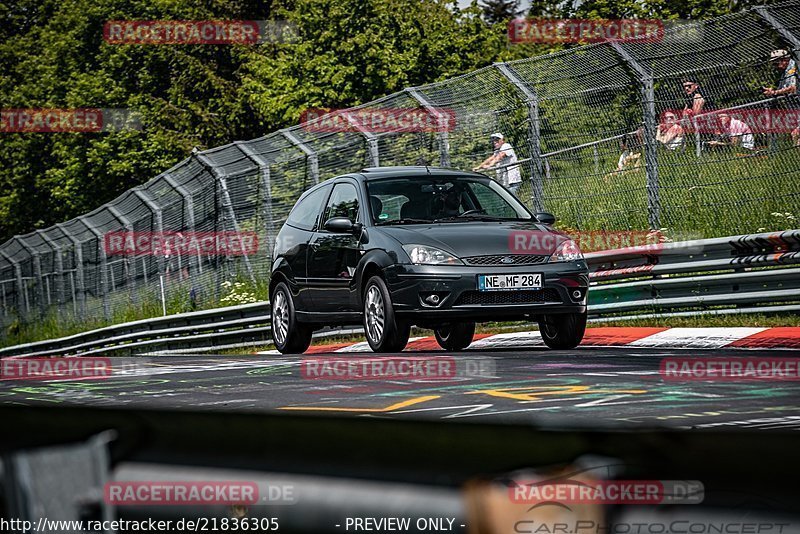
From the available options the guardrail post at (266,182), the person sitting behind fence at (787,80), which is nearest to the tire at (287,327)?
the person sitting behind fence at (787,80)

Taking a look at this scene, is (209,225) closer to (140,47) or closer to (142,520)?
(142,520)

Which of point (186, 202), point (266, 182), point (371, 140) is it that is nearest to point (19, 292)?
point (186, 202)

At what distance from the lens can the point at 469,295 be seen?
30.6 feet

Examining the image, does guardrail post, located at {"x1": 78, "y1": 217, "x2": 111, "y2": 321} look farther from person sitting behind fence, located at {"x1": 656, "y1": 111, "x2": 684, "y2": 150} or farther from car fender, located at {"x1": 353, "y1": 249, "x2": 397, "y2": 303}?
car fender, located at {"x1": 353, "y1": 249, "x2": 397, "y2": 303}

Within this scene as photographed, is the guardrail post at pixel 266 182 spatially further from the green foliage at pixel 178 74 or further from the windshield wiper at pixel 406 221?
the green foliage at pixel 178 74

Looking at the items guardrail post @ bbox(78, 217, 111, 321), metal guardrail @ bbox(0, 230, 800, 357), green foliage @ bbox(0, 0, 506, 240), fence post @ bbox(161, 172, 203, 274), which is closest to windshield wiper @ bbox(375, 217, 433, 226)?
metal guardrail @ bbox(0, 230, 800, 357)

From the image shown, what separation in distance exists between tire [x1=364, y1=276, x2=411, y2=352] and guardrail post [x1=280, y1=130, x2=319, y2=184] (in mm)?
6637

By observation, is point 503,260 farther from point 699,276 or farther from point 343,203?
point 699,276

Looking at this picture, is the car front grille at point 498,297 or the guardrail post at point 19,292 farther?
the guardrail post at point 19,292

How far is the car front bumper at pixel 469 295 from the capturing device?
929 cm

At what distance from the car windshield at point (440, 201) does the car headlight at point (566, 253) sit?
779 millimetres

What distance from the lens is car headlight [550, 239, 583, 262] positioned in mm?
9617

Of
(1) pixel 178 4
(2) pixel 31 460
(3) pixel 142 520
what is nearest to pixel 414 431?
(3) pixel 142 520

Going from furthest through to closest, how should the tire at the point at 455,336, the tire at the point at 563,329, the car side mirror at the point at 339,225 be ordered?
the tire at the point at 455,336, the car side mirror at the point at 339,225, the tire at the point at 563,329
